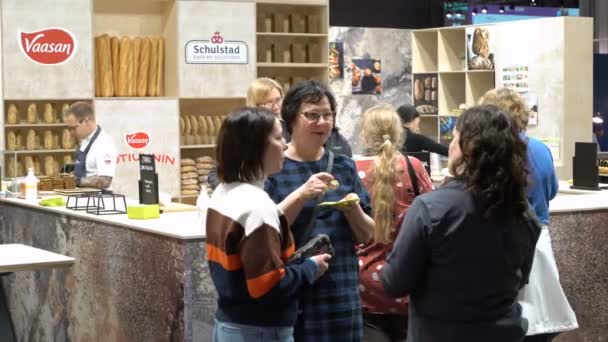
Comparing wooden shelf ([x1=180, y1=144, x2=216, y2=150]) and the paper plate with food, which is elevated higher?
the paper plate with food

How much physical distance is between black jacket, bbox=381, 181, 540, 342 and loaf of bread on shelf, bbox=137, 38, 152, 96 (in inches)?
292

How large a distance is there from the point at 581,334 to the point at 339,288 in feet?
8.16

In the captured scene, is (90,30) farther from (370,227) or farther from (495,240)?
(495,240)

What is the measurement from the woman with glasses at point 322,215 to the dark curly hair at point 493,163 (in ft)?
2.22

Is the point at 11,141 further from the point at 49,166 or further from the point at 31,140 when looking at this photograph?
the point at 49,166

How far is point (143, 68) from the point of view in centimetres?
1007

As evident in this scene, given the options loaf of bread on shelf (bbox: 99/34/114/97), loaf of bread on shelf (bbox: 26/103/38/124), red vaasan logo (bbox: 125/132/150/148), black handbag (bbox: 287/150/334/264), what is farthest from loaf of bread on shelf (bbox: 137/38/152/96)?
black handbag (bbox: 287/150/334/264)

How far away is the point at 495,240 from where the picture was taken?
2828 mm

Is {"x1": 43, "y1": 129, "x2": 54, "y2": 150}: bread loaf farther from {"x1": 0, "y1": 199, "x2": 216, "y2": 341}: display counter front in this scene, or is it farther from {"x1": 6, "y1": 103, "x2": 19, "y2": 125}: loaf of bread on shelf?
{"x1": 0, "y1": 199, "x2": 216, "y2": 341}: display counter front

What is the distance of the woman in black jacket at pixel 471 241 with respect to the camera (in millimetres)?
2777

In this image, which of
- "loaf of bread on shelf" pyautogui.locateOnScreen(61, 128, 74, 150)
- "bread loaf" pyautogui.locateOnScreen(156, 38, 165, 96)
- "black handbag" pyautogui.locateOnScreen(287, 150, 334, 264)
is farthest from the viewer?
"bread loaf" pyautogui.locateOnScreen(156, 38, 165, 96)

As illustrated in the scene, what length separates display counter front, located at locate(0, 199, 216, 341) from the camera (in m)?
4.32

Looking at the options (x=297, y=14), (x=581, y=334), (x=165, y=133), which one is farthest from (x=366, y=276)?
(x=297, y=14)

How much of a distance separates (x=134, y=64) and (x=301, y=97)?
6.71 meters
